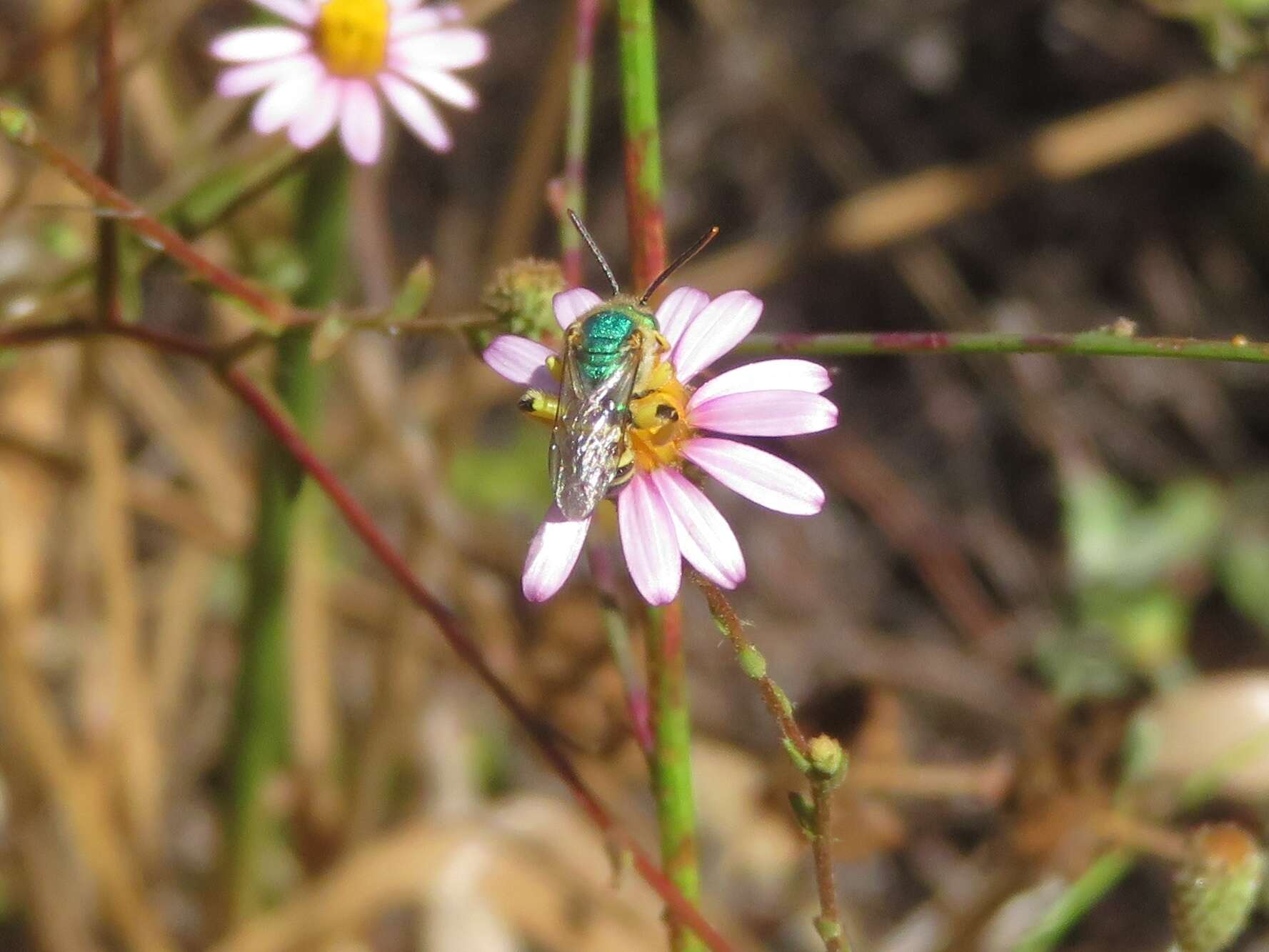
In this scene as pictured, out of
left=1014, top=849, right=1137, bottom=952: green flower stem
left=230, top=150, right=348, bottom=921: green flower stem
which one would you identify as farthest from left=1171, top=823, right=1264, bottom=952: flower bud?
left=230, top=150, right=348, bottom=921: green flower stem

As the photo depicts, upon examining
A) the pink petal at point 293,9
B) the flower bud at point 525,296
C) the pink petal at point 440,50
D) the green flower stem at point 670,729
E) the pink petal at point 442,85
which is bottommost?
the green flower stem at point 670,729

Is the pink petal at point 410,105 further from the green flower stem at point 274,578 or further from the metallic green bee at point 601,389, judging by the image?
the metallic green bee at point 601,389

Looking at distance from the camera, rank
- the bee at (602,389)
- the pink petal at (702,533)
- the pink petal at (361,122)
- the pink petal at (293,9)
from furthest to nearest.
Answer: the pink petal at (293,9) < the pink petal at (361,122) < the bee at (602,389) < the pink petal at (702,533)

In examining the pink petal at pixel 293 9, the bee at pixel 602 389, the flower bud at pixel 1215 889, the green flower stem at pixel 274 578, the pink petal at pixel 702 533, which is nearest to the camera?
the pink petal at pixel 702 533

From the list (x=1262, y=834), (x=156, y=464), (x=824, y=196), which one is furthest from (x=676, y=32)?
(x=1262, y=834)

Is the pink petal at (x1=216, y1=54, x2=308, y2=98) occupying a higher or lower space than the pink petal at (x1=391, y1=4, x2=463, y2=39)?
lower

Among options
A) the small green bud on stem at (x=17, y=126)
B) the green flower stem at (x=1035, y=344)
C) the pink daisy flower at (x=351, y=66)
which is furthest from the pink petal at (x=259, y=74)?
the green flower stem at (x=1035, y=344)

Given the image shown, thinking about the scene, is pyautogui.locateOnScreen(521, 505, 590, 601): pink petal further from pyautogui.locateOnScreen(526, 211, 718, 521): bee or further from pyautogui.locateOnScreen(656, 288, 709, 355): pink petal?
pyautogui.locateOnScreen(656, 288, 709, 355): pink petal
